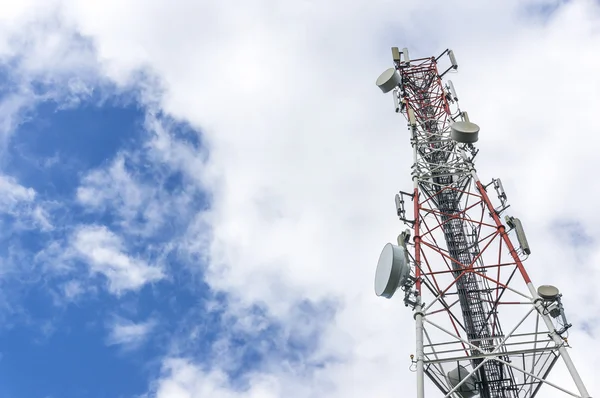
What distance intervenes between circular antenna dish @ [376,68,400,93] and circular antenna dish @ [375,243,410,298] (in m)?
12.4

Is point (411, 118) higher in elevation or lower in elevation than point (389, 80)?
lower

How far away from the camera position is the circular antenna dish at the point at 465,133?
2092cm

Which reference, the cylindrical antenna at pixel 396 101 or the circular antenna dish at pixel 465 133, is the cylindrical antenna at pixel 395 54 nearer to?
the cylindrical antenna at pixel 396 101

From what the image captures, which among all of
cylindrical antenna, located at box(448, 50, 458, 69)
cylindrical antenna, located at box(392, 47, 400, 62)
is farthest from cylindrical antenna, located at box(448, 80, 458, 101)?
cylindrical antenna, located at box(392, 47, 400, 62)

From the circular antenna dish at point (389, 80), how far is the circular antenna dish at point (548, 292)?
14.4m

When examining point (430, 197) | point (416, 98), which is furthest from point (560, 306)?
point (416, 98)

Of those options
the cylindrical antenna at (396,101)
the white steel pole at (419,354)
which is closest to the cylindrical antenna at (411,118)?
the cylindrical antenna at (396,101)

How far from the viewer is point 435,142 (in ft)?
75.3

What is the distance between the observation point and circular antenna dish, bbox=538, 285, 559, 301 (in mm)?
14672

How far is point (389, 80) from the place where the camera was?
84.0ft

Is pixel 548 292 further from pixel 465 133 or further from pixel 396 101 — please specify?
pixel 396 101

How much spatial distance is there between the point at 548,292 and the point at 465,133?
8.54 metres

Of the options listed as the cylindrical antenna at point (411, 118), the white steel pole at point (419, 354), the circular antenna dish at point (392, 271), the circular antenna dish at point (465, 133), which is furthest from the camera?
the cylindrical antenna at point (411, 118)

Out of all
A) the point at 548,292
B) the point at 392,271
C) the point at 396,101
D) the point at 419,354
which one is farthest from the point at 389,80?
the point at 419,354
